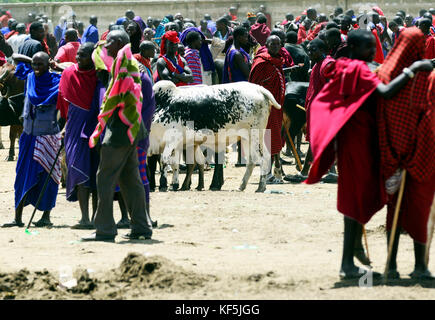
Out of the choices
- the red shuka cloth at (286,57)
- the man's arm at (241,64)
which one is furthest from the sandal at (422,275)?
the red shuka cloth at (286,57)

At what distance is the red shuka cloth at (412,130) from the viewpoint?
7.06 meters

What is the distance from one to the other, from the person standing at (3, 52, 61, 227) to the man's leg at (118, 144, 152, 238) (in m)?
1.42

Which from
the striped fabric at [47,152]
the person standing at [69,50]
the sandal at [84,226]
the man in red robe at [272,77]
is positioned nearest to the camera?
the sandal at [84,226]

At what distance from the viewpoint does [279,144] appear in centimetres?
1326

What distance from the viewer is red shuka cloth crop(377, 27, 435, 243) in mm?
7059

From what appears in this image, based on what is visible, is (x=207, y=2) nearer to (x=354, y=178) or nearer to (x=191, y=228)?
(x=191, y=228)

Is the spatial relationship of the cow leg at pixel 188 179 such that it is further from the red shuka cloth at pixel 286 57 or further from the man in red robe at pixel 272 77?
the red shuka cloth at pixel 286 57

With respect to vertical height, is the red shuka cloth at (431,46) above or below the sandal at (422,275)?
above

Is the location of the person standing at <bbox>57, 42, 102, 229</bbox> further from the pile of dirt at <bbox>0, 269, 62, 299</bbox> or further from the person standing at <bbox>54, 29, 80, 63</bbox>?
the person standing at <bbox>54, 29, 80, 63</bbox>

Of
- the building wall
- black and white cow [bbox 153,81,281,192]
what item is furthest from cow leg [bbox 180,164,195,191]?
the building wall

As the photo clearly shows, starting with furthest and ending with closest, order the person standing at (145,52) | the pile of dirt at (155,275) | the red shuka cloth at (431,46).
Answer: the red shuka cloth at (431,46)
the person standing at (145,52)
the pile of dirt at (155,275)

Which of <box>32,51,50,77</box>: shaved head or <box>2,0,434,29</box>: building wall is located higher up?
<box>32,51,50,77</box>: shaved head

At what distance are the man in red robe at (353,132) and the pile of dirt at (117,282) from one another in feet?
3.80

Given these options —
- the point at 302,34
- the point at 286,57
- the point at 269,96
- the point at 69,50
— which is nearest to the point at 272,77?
the point at 269,96
